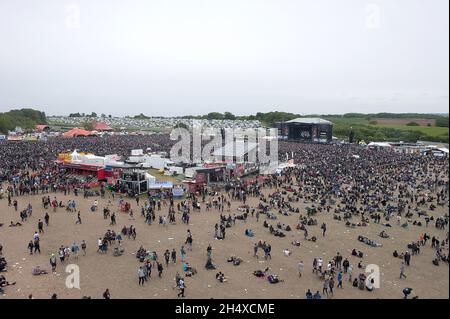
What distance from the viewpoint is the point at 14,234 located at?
19.5m

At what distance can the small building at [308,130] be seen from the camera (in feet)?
257

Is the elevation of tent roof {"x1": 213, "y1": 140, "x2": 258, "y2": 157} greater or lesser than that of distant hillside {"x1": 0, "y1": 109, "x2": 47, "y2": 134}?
lesser

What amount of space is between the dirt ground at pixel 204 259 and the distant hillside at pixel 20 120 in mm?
75407

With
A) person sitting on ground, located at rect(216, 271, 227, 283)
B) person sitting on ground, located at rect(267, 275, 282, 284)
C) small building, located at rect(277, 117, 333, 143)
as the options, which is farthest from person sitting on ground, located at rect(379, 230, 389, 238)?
small building, located at rect(277, 117, 333, 143)

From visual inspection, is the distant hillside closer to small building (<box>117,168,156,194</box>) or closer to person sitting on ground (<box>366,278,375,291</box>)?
small building (<box>117,168,156,194</box>)

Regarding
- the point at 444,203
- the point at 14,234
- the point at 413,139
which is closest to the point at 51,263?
the point at 14,234

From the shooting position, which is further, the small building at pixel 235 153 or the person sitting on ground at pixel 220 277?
the small building at pixel 235 153

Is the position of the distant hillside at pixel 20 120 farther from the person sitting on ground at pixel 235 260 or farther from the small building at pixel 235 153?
the person sitting on ground at pixel 235 260

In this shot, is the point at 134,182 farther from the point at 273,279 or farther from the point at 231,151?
the point at 273,279

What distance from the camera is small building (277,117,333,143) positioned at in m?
78.2

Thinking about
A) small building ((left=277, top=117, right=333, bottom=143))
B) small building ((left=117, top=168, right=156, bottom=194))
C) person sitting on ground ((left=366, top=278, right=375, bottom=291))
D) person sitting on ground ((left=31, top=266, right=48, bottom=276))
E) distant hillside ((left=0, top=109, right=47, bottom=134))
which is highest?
distant hillside ((left=0, top=109, right=47, bottom=134))

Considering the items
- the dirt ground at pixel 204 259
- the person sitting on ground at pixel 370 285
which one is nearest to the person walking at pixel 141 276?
the dirt ground at pixel 204 259

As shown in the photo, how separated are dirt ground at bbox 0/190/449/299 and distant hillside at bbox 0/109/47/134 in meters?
75.4

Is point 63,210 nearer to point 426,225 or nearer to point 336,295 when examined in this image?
point 336,295
